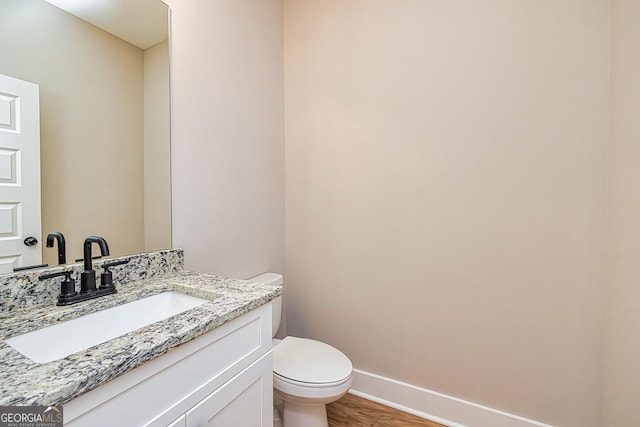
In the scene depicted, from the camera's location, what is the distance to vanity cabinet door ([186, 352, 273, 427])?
73 cm

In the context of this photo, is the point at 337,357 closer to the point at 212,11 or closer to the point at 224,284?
the point at 224,284

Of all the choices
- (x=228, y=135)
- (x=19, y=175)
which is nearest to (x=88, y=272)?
(x=19, y=175)

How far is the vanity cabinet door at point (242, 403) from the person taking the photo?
730mm

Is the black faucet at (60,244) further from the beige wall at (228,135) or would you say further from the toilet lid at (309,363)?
the toilet lid at (309,363)

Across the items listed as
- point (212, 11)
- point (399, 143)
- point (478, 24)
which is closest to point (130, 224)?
point (212, 11)

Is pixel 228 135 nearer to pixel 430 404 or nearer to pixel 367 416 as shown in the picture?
pixel 367 416

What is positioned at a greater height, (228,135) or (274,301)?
(228,135)

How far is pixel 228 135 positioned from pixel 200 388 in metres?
1.21

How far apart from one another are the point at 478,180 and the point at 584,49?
698 millimetres

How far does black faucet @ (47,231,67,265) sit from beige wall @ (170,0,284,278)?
1.25 feet

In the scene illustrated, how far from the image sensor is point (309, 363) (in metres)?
1.37

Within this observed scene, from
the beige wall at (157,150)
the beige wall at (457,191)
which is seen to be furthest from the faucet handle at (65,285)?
the beige wall at (457,191)

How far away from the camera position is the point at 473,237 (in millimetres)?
1463

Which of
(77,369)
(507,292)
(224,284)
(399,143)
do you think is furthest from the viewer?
(399,143)
